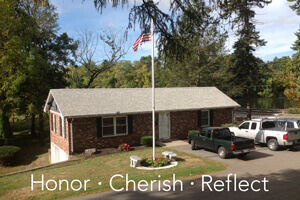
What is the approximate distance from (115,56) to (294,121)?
2760 cm

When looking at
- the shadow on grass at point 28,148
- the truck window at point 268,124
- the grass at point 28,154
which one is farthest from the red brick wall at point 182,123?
the shadow on grass at point 28,148

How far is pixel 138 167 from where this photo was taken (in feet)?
40.0

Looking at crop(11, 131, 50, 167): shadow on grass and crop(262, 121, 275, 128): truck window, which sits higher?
crop(262, 121, 275, 128): truck window

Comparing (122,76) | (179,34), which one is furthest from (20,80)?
(122,76)

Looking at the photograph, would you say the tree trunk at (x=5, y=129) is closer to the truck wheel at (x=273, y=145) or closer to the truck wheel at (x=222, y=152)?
the truck wheel at (x=222, y=152)

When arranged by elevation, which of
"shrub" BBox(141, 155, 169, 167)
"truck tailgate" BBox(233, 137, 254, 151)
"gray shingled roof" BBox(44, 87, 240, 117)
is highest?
"gray shingled roof" BBox(44, 87, 240, 117)

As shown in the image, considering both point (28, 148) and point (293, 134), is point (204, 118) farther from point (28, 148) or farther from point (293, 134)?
point (28, 148)

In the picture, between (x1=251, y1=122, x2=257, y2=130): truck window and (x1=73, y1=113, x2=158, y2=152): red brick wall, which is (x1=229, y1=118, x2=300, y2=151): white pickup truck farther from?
(x1=73, y1=113, x2=158, y2=152): red brick wall

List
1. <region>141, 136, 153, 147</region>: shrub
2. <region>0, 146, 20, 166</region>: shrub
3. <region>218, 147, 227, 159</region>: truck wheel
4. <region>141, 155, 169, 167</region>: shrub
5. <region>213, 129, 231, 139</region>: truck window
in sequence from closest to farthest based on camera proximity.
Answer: <region>141, 155, 169, 167</region>: shrub → <region>218, 147, 227, 159</region>: truck wheel → <region>213, 129, 231, 139</region>: truck window → <region>141, 136, 153, 147</region>: shrub → <region>0, 146, 20, 166</region>: shrub

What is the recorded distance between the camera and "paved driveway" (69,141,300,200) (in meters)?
8.49

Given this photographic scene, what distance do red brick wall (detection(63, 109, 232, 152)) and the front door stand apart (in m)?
0.34

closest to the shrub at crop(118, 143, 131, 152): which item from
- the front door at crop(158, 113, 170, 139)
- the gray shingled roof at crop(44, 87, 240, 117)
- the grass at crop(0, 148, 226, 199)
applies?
the grass at crop(0, 148, 226, 199)

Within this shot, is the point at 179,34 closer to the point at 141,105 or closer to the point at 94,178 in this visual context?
the point at 94,178

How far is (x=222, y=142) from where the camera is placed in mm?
13594
